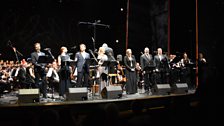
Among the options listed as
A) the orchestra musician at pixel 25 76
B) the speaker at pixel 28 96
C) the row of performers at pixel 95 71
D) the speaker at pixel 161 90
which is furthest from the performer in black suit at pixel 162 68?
the speaker at pixel 28 96

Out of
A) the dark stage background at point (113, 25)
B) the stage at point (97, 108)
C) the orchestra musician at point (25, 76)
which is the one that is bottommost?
the stage at point (97, 108)

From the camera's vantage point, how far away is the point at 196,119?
290 centimetres

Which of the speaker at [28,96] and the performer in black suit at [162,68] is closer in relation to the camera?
the speaker at [28,96]

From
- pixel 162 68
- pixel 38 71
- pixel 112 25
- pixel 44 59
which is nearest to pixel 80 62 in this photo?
pixel 38 71

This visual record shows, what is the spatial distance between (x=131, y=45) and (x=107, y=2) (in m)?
2.82

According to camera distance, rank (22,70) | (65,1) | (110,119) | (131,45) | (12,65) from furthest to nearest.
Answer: (131,45) → (65,1) → (12,65) → (22,70) → (110,119)

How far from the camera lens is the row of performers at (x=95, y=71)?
8578 millimetres

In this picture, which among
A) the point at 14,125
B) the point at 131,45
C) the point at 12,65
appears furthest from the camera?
the point at 131,45

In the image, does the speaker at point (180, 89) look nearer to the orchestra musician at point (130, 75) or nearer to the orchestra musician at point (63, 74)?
the orchestra musician at point (130, 75)

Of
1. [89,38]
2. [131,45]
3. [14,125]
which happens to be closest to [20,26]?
[89,38]

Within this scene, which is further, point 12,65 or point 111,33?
point 111,33

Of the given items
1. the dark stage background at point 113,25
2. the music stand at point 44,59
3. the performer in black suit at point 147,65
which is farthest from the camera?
the dark stage background at point 113,25

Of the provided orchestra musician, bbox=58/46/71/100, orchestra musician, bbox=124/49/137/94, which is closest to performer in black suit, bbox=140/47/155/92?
orchestra musician, bbox=124/49/137/94

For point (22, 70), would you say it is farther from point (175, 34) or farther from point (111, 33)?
point (175, 34)
